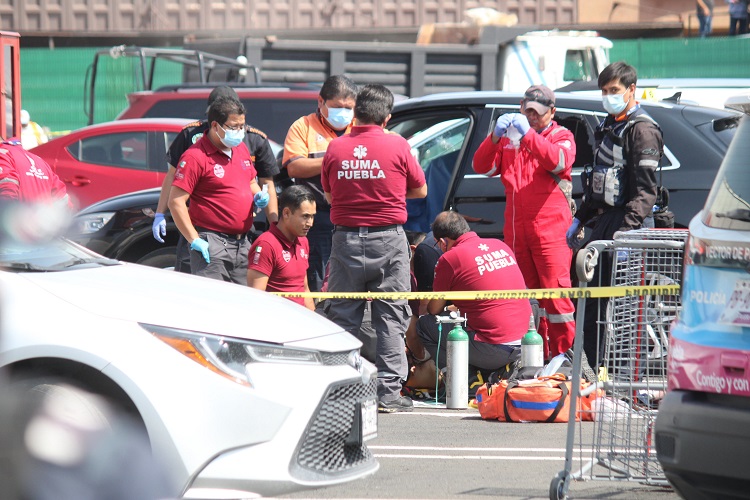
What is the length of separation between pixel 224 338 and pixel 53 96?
22124mm

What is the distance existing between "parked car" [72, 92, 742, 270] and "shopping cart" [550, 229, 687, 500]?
272cm

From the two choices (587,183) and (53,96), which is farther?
(53,96)

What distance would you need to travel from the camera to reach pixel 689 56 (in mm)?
21500

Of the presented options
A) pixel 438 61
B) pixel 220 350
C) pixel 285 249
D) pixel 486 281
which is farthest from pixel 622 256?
pixel 438 61

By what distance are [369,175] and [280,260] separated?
0.88 meters

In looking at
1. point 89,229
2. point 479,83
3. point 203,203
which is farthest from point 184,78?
point 203,203

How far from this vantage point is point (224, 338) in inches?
161

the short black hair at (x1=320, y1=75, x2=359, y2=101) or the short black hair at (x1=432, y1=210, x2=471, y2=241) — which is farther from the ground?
the short black hair at (x1=320, y1=75, x2=359, y2=101)

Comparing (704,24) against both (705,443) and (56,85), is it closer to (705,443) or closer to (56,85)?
(56,85)

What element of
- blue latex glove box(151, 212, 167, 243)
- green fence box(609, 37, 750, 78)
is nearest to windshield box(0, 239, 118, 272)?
blue latex glove box(151, 212, 167, 243)

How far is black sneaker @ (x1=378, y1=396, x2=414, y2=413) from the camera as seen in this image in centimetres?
695

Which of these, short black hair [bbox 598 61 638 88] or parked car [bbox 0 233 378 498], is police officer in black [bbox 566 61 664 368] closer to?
short black hair [bbox 598 61 638 88]

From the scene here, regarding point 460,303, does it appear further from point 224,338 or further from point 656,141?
point 224,338

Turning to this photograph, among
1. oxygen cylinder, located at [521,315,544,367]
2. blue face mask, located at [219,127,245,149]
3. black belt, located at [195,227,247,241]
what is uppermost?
blue face mask, located at [219,127,245,149]
